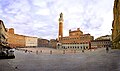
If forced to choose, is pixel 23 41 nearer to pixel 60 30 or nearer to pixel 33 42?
pixel 33 42

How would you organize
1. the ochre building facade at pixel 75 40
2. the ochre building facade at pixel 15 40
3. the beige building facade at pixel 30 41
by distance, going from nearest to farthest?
the ochre building facade at pixel 75 40, the ochre building facade at pixel 15 40, the beige building facade at pixel 30 41

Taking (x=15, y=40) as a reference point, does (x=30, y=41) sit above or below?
below

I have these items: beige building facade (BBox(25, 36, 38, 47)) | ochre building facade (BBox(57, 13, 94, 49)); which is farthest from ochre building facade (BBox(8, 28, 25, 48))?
ochre building facade (BBox(57, 13, 94, 49))

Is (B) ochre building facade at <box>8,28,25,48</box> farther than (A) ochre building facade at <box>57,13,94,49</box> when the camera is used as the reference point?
Yes

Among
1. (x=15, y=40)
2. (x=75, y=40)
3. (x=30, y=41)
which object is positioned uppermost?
(x=15, y=40)

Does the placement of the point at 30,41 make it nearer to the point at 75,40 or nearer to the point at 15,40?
the point at 15,40

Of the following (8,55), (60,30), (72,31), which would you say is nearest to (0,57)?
(8,55)

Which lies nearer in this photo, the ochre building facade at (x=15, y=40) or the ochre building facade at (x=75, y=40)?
the ochre building facade at (x=75, y=40)

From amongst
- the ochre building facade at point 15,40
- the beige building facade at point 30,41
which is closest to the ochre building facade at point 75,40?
the ochre building facade at point 15,40

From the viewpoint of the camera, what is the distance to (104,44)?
462ft

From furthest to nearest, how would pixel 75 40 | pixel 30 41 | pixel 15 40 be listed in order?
pixel 30 41 < pixel 15 40 < pixel 75 40

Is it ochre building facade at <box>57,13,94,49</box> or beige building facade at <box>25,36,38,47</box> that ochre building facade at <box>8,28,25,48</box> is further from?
ochre building facade at <box>57,13,94,49</box>

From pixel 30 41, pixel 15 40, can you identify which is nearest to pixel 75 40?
pixel 15 40

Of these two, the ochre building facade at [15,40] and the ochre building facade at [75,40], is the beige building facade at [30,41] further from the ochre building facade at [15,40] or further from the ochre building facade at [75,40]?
the ochre building facade at [75,40]
